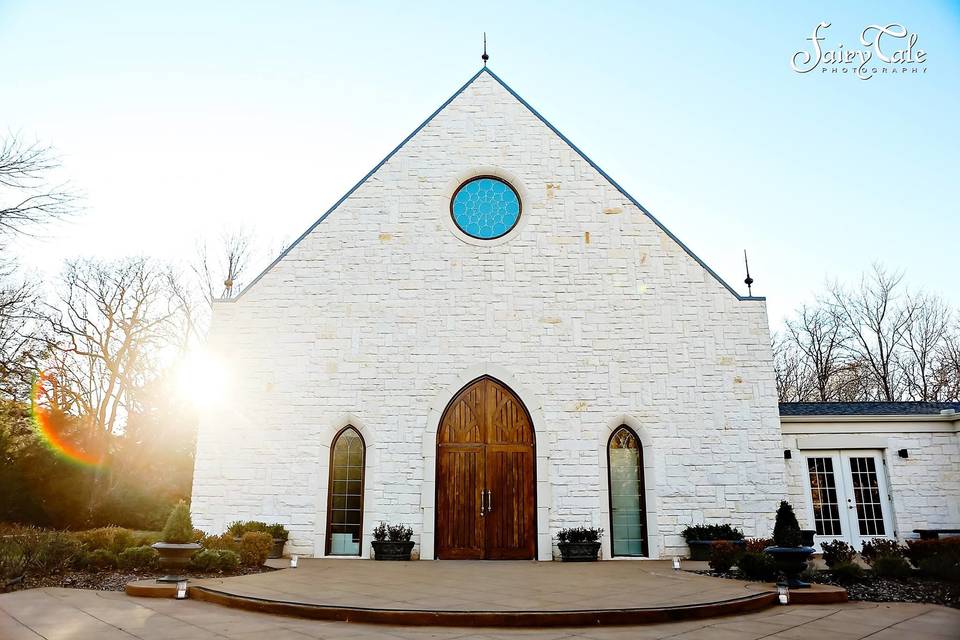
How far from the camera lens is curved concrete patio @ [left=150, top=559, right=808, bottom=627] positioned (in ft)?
20.3

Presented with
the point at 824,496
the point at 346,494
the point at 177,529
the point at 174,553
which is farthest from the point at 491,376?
the point at 824,496

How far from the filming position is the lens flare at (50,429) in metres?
18.6

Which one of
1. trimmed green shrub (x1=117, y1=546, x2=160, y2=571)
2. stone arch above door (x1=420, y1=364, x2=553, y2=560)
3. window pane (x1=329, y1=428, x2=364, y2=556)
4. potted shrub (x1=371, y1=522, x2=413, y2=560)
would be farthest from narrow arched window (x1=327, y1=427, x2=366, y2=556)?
trimmed green shrub (x1=117, y1=546, x2=160, y2=571)

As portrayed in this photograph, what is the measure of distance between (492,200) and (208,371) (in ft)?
22.4

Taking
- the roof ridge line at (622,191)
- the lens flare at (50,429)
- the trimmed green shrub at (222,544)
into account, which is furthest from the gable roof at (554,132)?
the lens flare at (50,429)

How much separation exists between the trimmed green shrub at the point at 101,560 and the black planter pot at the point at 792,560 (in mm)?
9227

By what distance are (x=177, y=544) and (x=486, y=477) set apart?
553 centimetres

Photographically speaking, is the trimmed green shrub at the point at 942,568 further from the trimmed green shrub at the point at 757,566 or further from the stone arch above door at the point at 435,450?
the stone arch above door at the point at 435,450

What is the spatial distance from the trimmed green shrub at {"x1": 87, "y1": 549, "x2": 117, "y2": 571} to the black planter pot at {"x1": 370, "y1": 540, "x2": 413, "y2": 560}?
4.11 m

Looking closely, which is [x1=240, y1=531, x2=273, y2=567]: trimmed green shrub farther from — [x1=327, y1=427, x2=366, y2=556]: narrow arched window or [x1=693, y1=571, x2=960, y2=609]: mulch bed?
[x1=693, y1=571, x2=960, y2=609]: mulch bed

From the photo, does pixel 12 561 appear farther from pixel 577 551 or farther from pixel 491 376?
pixel 577 551

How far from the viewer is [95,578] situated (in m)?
8.63

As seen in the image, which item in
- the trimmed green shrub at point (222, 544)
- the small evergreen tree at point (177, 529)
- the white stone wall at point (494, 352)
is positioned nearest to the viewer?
the small evergreen tree at point (177, 529)

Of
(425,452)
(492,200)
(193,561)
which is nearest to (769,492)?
(425,452)
